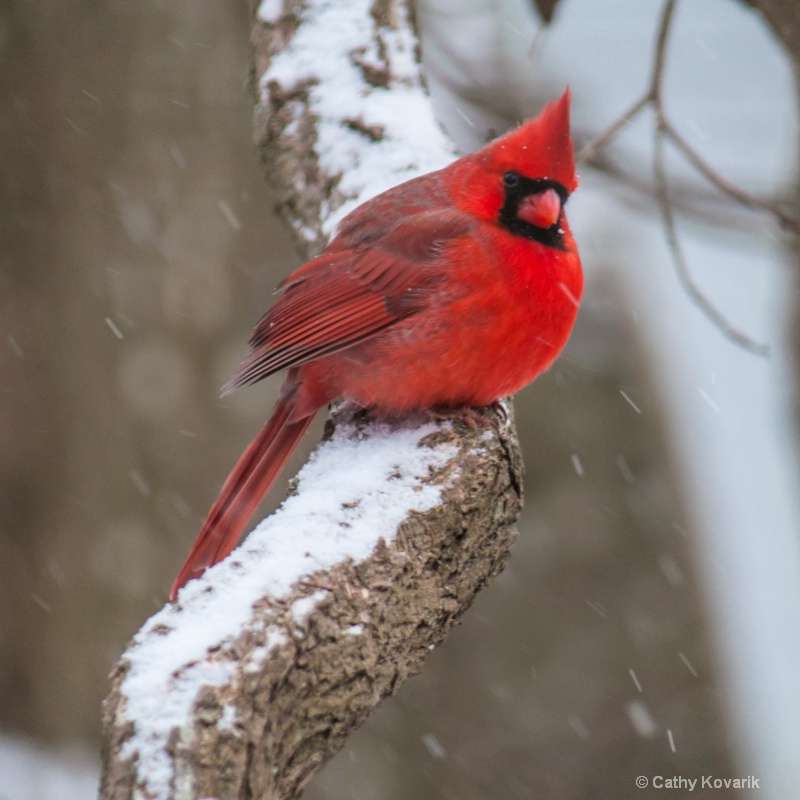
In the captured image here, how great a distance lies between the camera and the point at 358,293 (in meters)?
2.91

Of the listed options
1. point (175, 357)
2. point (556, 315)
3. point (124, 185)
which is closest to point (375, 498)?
point (556, 315)

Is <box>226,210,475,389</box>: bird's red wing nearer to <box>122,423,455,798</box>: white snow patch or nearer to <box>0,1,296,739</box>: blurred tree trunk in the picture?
<box>122,423,455,798</box>: white snow patch

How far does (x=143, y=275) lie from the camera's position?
16.7ft

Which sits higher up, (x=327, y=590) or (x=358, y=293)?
(x=327, y=590)

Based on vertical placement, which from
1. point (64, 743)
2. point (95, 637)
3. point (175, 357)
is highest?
point (175, 357)

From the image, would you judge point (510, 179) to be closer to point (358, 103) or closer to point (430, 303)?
point (430, 303)

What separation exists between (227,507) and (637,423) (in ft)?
13.0

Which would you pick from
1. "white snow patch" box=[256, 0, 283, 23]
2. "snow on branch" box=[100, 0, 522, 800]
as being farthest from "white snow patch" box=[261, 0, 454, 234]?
"white snow patch" box=[256, 0, 283, 23]

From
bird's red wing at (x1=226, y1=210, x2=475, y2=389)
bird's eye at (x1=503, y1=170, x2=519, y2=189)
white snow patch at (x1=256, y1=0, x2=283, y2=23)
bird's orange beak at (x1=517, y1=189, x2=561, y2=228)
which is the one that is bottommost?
bird's red wing at (x1=226, y1=210, x2=475, y2=389)

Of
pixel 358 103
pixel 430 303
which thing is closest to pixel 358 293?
pixel 430 303

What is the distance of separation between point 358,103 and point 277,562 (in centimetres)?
200

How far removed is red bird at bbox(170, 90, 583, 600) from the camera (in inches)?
106

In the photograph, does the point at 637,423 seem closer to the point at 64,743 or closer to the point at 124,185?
the point at 124,185

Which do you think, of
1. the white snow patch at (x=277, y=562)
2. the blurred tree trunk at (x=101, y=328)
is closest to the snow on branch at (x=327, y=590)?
the white snow patch at (x=277, y=562)
